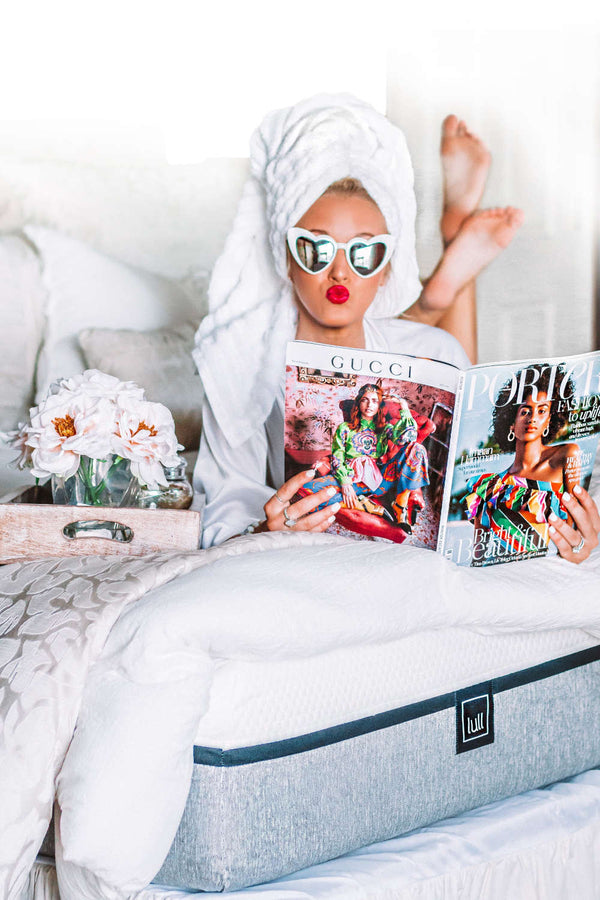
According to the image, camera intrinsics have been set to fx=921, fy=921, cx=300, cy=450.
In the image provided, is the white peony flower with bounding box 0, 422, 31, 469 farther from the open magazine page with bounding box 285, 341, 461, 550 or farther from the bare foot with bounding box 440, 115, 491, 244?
the bare foot with bounding box 440, 115, 491, 244

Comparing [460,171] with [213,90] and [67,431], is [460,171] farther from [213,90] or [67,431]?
[67,431]

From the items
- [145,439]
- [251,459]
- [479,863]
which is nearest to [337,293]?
[251,459]

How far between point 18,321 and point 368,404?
162 cm

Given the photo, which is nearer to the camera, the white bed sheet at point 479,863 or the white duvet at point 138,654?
the white duvet at point 138,654

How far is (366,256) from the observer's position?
2.06m

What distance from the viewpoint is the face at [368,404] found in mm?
1310

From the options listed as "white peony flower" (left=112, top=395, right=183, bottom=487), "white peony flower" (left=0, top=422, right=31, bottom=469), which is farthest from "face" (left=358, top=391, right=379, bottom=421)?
"white peony flower" (left=0, top=422, right=31, bottom=469)

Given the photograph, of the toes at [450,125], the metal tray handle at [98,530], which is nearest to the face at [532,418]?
the metal tray handle at [98,530]

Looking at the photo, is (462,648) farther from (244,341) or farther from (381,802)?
(244,341)

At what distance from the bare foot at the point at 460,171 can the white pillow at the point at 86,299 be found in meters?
0.80

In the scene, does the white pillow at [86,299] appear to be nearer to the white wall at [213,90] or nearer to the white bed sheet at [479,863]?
the white wall at [213,90]

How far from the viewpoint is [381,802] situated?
3.76 feet

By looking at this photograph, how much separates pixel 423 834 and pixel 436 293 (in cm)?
184

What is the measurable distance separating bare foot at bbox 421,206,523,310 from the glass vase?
1418 millimetres
